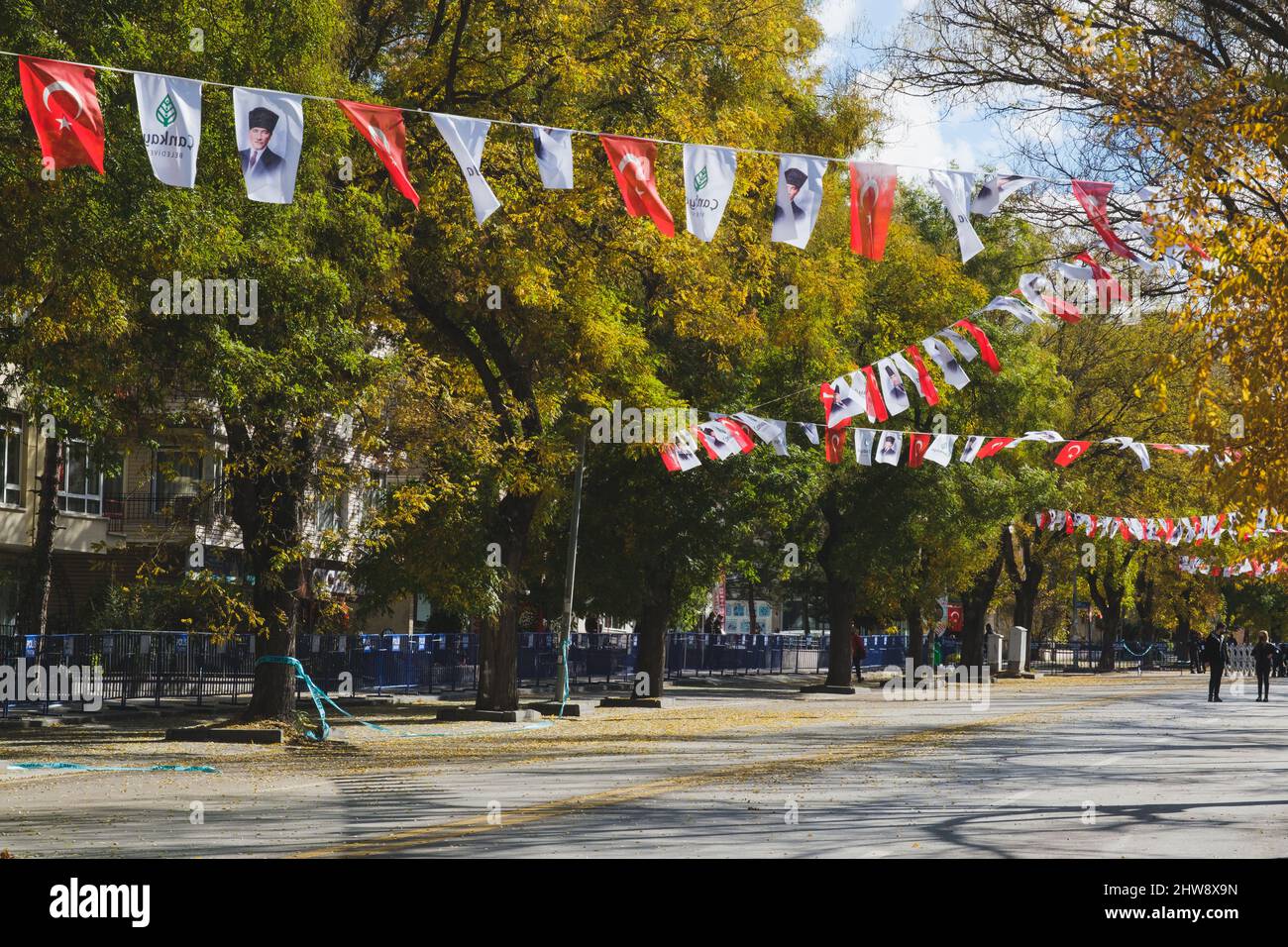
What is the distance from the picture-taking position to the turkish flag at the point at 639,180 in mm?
16734

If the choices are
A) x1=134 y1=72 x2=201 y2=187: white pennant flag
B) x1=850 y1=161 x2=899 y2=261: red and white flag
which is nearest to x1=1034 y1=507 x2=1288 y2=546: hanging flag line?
x1=850 y1=161 x2=899 y2=261: red and white flag

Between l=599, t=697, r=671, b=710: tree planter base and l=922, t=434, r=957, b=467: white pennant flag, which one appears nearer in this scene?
l=922, t=434, r=957, b=467: white pennant flag

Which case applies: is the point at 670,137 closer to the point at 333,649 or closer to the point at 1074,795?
the point at 1074,795

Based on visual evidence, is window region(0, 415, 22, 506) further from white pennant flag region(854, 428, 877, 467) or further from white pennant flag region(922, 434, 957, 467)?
white pennant flag region(922, 434, 957, 467)

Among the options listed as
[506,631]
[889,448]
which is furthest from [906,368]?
[506,631]

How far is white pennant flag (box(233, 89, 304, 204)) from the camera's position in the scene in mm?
14742

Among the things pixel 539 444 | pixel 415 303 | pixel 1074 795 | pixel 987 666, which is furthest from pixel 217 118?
pixel 987 666

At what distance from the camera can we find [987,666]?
6200cm

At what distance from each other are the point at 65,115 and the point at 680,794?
8.01 metres

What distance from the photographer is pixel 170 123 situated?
14164mm

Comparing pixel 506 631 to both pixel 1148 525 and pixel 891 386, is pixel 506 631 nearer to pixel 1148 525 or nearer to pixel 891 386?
pixel 891 386

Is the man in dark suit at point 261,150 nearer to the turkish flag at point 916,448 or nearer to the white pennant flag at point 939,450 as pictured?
the white pennant flag at point 939,450

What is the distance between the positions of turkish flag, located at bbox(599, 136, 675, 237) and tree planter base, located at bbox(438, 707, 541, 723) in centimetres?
1225

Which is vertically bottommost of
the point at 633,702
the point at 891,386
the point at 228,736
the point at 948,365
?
the point at 633,702
